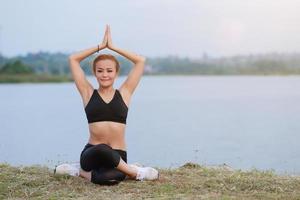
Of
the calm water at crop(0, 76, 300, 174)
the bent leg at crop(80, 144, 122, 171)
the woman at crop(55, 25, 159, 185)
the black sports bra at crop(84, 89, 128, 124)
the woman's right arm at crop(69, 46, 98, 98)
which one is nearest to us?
the bent leg at crop(80, 144, 122, 171)

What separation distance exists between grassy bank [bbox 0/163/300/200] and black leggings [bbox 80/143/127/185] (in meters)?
0.08

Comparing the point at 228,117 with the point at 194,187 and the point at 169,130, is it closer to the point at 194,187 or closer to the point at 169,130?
the point at 169,130

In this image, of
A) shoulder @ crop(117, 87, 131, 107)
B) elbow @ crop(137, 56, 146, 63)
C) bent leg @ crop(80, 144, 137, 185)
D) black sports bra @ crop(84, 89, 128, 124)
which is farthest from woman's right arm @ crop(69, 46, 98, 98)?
bent leg @ crop(80, 144, 137, 185)

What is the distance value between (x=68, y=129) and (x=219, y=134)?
3.87 m

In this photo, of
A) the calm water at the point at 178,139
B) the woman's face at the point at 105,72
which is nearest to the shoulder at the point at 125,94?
the woman's face at the point at 105,72

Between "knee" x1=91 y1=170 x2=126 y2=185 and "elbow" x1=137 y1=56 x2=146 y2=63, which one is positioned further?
"elbow" x1=137 y1=56 x2=146 y2=63

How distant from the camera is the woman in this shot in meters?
6.05

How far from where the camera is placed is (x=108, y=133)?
6.16 meters

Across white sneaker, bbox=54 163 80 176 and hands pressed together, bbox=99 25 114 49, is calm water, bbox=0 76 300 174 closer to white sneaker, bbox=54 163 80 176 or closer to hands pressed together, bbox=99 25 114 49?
white sneaker, bbox=54 163 80 176

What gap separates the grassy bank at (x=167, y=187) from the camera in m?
5.59

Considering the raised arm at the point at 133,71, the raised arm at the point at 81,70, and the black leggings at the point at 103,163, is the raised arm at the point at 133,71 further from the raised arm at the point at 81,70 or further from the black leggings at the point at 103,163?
the black leggings at the point at 103,163

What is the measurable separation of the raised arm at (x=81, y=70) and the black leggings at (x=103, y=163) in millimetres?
Result: 581

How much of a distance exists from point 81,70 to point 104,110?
500 millimetres

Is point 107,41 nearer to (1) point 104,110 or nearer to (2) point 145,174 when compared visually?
(1) point 104,110
